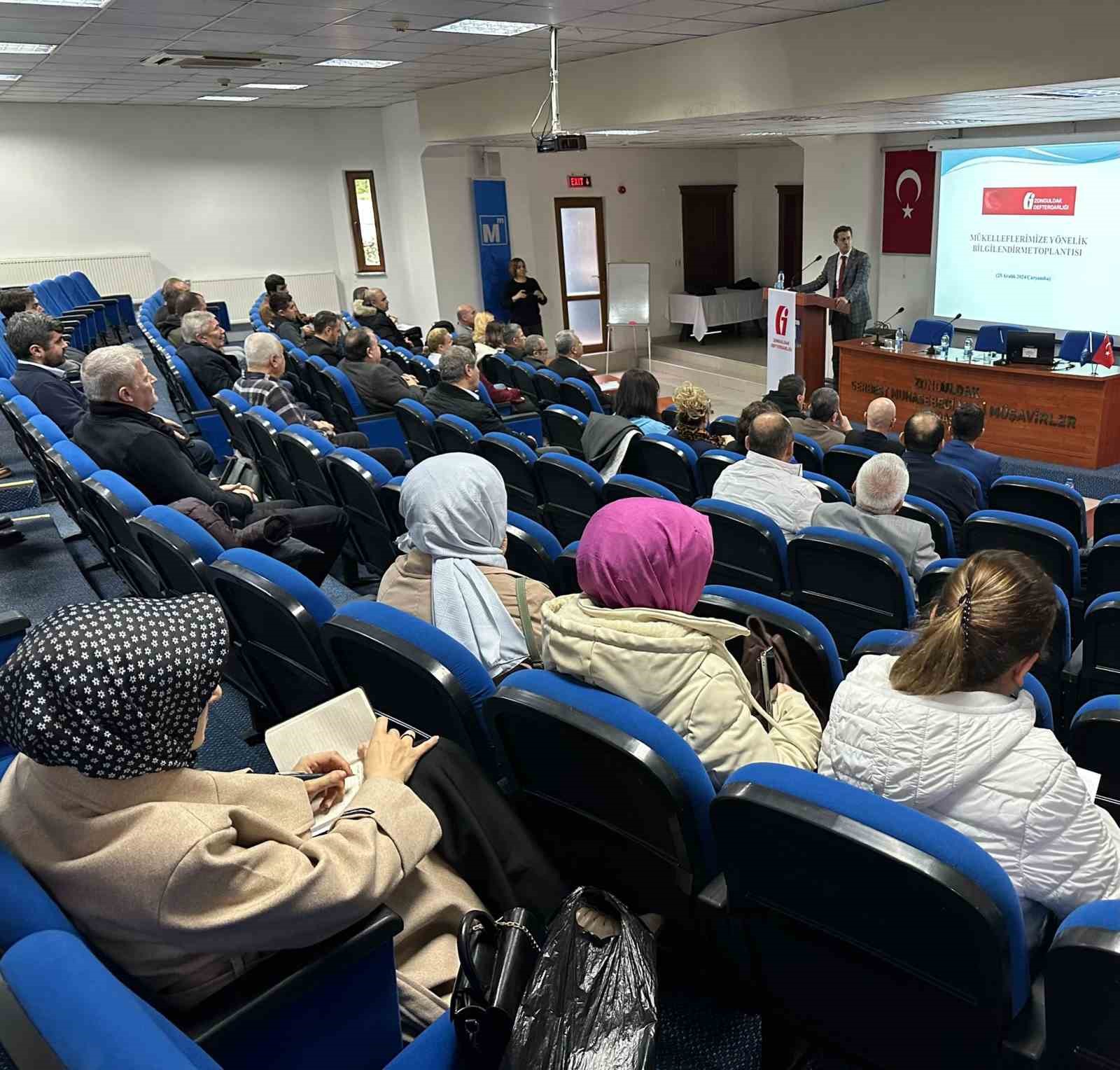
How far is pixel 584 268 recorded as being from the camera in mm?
14688

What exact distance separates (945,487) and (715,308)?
11.3 meters

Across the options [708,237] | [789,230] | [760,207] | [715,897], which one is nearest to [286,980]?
[715,897]

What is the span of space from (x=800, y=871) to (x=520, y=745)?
582 mm

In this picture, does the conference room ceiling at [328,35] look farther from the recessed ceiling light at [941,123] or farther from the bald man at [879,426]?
the bald man at [879,426]

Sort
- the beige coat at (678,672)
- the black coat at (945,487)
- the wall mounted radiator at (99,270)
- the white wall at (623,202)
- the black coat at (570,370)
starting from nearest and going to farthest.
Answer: the beige coat at (678,672) → the black coat at (945,487) → the black coat at (570,370) → the wall mounted radiator at (99,270) → the white wall at (623,202)

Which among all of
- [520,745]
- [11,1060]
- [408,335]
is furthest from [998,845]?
[408,335]

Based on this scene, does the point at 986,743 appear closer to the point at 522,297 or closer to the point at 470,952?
the point at 470,952

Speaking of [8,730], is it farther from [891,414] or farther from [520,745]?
[891,414]

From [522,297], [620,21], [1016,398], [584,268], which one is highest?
[620,21]

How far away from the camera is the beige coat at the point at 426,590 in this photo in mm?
2311

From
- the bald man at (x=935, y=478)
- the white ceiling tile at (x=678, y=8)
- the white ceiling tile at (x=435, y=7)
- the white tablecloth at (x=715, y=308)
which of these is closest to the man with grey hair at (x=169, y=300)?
the white ceiling tile at (x=435, y=7)

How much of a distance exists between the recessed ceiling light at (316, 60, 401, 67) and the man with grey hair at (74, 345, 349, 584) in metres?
6.24

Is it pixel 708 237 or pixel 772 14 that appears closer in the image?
pixel 772 14

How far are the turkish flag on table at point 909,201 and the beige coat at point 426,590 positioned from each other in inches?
394
